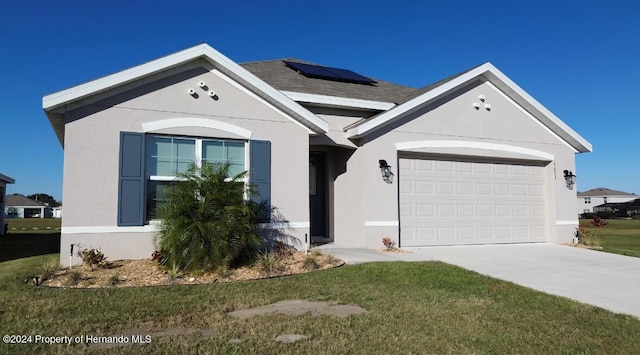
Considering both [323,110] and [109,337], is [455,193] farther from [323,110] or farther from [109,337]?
[109,337]

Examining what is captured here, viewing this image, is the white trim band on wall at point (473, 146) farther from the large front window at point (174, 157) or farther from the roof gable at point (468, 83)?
the large front window at point (174, 157)

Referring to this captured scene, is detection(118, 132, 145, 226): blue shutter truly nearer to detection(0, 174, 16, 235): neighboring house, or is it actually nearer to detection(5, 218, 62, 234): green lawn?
detection(0, 174, 16, 235): neighboring house

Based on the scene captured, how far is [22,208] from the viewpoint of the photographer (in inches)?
2970

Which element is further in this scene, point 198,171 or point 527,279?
point 198,171

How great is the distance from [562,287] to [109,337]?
6.66 meters

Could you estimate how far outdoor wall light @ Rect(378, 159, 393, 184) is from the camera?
11.7m

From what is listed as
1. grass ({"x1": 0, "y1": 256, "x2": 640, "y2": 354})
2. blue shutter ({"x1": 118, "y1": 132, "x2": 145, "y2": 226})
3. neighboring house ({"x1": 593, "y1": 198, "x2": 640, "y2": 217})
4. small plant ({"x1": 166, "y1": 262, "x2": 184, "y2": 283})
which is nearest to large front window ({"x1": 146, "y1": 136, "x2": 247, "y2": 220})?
blue shutter ({"x1": 118, "y1": 132, "x2": 145, "y2": 226})

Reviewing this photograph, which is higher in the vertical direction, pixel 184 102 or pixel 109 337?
pixel 184 102

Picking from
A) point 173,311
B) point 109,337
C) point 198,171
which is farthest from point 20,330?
point 198,171

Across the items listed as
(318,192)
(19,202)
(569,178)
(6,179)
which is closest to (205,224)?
(318,192)

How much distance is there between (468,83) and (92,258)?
34.5ft

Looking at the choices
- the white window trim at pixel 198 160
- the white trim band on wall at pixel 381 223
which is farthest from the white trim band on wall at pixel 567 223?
the white window trim at pixel 198 160

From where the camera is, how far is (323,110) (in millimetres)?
12234

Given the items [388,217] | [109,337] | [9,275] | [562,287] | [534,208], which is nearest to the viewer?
[109,337]
